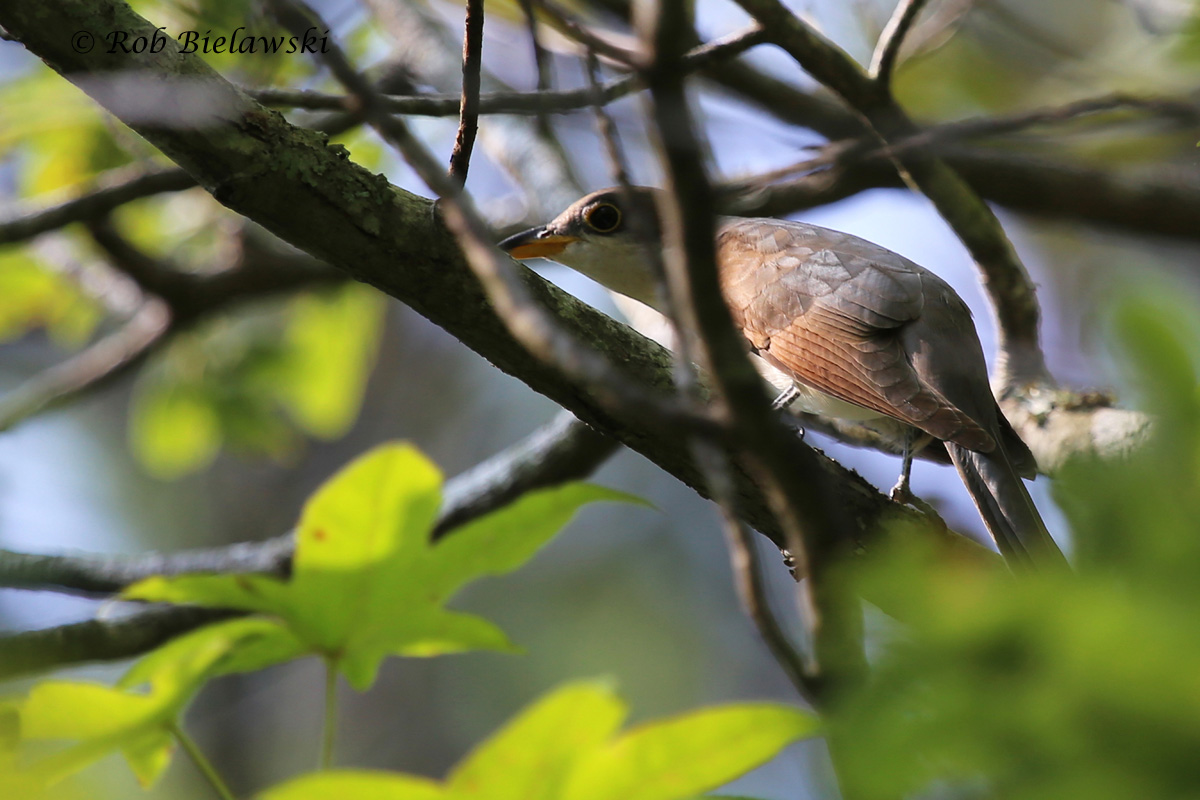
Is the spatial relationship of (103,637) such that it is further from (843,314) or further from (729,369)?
(729,369)

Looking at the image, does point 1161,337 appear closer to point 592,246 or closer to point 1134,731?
point 1134,731

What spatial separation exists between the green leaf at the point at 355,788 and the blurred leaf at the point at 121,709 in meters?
0.35

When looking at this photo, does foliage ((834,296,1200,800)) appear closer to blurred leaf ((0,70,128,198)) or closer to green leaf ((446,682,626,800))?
green leaf ((446,682,626,800))

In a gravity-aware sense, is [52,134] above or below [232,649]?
above

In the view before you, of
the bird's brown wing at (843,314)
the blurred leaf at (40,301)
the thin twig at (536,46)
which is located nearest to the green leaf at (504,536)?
Result: the thin twig at (536,46)

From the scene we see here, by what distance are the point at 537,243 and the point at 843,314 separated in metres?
1.44

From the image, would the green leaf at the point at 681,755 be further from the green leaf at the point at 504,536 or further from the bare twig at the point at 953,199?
the bare twig at the point at 953,199

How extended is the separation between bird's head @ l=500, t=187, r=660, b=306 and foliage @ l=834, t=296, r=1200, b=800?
142 inches

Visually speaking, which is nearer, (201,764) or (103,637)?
(201,764)

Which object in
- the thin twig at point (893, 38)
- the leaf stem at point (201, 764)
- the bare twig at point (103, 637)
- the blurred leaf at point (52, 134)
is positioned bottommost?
the leaf stem at point (201, 764)

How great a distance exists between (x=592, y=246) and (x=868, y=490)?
7.35 ft

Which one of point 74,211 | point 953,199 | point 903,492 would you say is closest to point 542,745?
point 903,492

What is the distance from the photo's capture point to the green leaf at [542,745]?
1.04 meters

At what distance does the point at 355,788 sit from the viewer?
1015mm
